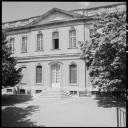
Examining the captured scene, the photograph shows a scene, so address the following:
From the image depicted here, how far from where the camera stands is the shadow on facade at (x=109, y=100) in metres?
17.8

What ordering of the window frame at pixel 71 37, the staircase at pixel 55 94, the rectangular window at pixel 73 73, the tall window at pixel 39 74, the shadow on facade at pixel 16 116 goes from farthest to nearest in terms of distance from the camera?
the tall window at pixel 39 74 → the window frame at pixel 71 37 → the rectangular window at pixel 73 73 → the staircase at pixel 55 94 → the shadow on facade at pixel 16 116

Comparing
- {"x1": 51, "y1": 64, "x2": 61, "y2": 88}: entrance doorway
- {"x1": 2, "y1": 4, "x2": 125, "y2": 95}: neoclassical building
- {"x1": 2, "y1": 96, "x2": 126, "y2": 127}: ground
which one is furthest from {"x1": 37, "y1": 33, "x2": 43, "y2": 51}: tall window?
{"x1": 2, "y1": 96, "x2": 126, "y2": 127}: ground

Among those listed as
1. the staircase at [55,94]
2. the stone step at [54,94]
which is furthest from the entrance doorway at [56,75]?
the stone step at [54,94]

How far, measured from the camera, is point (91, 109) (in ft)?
53.4

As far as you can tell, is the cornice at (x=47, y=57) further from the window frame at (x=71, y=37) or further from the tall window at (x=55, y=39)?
the tall window at (x=55, y=39)

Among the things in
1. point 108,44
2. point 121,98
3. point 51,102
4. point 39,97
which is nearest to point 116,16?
point 108,44

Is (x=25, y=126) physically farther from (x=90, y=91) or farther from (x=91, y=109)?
(x=90, y=91)

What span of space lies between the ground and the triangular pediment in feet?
37.6

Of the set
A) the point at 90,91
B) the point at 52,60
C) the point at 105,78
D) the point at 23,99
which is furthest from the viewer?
A: the point at 52,60

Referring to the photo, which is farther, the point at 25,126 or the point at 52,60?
the point at 52,60

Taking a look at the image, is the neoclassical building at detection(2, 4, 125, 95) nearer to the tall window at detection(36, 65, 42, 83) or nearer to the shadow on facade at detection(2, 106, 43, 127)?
the tall window at detection(36, 65, 42, 83)

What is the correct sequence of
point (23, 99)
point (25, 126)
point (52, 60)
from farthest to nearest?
point (52, 60) → point (23, 99) → point (25, 126)

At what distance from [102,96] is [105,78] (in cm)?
591

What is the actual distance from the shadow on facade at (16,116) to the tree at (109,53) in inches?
240
